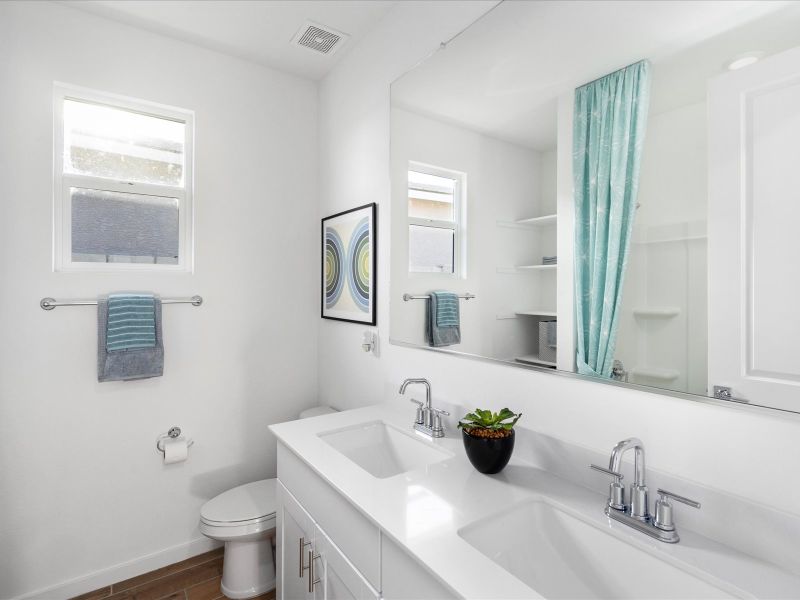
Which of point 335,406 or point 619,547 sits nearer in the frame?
point 619,547

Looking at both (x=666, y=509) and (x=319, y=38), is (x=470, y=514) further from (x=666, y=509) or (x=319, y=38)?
(x=319, y=38)

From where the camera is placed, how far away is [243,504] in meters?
1.94

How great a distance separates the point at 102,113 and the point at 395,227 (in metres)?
1.50

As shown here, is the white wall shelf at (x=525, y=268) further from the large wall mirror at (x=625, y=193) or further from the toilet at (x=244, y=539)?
the toilet at (x=244, y=539)

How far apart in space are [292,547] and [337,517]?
0.49 metres

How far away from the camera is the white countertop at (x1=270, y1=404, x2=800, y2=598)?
0.75 meters

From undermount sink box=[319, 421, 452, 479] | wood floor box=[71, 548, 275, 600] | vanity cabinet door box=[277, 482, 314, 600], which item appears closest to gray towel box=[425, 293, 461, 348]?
undermount sink box=[319, 421, 452, 479]

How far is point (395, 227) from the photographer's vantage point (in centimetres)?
183

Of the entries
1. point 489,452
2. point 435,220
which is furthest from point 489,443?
point 435,220

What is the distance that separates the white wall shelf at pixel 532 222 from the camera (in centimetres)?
119

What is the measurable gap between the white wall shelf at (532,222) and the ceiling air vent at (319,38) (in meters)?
1.40

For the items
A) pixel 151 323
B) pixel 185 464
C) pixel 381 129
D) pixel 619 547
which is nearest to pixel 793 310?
pixel 619 547

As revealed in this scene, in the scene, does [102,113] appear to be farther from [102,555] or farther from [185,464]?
[102,555]

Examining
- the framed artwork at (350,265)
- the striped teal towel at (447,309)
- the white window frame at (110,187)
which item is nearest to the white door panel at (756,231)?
the striped teal towel at (447,309)
